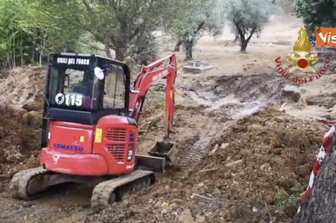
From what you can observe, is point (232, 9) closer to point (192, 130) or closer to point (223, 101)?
point (223, 101)

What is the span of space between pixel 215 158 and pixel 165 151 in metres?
1.03

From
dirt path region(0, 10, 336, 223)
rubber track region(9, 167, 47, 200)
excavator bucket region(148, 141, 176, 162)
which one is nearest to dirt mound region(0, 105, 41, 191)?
rubber track region(9, 167, 47, 200)

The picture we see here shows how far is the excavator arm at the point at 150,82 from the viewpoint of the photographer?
8.48 metres

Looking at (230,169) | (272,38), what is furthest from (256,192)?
(272,38)

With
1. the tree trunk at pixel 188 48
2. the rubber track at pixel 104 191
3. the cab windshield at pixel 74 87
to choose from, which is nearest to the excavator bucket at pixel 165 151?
the rubber track at pixel 104 191

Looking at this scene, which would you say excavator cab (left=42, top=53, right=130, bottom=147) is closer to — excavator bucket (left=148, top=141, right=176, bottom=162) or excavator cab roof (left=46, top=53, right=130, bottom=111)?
excavator cab roof (left=46, top=53, right=130, bottom=111)

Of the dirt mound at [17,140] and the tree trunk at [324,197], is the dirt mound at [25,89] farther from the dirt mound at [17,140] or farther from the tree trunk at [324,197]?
the tree trunk at [324,197]

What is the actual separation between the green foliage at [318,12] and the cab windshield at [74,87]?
40.4 feet

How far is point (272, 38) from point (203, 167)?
39.3 metres

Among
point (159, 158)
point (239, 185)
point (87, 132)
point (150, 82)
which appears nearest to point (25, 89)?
point (150, 82)

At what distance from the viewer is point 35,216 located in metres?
7.04

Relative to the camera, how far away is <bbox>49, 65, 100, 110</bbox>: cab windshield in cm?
708

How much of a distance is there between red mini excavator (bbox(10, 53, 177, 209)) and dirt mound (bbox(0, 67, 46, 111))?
6316 mm

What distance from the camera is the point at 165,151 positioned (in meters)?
9.66
